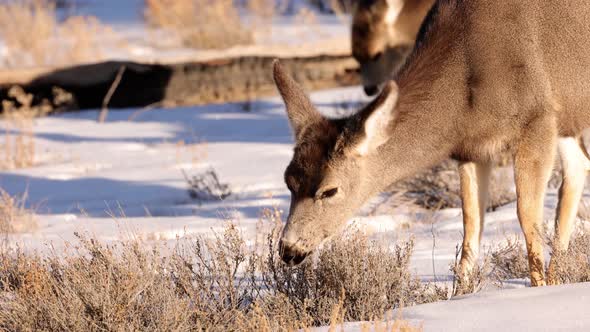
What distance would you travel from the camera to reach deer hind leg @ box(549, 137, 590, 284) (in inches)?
301

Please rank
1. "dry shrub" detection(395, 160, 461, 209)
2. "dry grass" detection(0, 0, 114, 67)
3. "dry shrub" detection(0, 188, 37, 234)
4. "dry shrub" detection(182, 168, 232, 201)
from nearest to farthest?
"dry shrub" detection(0, 188, 37, 234) → "dry shrub" detection(395, 160, 461, 209) → "dry shrub" detection(182, 168, 232, 201) → "dry grass" detection(0, 0, 114, 67)

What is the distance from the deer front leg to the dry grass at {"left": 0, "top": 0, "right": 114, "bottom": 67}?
1356 centimetres

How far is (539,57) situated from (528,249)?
125 centimetres

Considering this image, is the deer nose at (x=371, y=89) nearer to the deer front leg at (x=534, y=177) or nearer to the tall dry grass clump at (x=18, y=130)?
the tall dry grass clump at (x=18, y=130)

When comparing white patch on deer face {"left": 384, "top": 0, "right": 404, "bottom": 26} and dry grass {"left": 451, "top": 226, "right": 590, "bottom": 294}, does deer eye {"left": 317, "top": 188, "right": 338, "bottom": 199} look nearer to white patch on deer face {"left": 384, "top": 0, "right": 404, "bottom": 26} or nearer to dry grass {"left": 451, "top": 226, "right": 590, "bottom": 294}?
dry grass {"left": 451, "top": 226, "right": 590, "bottom": 294}

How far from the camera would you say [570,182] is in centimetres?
786

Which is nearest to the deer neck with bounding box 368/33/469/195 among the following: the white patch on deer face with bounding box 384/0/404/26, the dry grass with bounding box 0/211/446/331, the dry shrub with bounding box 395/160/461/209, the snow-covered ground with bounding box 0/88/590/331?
the snow-covered ground with bounding box 0/88/590/331

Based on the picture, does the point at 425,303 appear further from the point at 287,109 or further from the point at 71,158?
the point at 71,158

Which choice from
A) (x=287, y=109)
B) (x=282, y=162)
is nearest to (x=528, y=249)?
(x=287, y=109)

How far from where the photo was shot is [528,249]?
280 inches

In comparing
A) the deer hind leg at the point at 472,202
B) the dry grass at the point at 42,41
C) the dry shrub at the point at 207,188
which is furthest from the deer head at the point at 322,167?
the dry grass at the point at 42,41

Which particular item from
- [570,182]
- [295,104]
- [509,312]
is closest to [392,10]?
[570,182]

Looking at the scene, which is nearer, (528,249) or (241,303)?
(241,303)

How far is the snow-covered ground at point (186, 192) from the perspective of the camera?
234 inches
